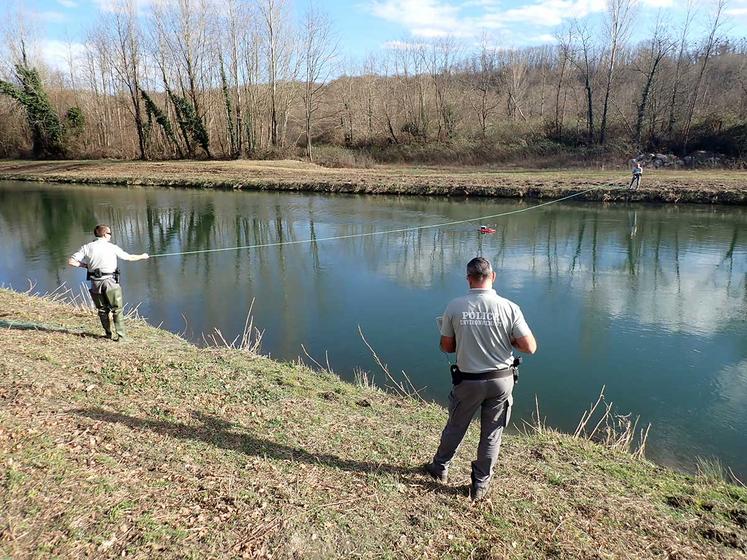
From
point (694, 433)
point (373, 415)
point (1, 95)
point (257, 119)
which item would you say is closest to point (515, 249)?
point (694, 433)

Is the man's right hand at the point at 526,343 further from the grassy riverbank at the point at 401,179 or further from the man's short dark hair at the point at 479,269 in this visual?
the grassy riverbank at the point at 401,179

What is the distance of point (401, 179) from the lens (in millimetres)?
32250

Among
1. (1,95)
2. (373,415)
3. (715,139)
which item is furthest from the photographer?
(1,95)

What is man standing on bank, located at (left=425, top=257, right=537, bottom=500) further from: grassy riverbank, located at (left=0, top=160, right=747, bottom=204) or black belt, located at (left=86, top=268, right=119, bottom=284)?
grassy riverbank, located at (left=0, top=160, right=747, bottom=204)

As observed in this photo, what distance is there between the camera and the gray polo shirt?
13.0 ft

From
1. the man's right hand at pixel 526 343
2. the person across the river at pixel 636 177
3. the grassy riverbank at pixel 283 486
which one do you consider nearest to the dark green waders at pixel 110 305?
the grassy riverbank at pixel 283 486

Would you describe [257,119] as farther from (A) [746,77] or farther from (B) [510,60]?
(A) [746,77]

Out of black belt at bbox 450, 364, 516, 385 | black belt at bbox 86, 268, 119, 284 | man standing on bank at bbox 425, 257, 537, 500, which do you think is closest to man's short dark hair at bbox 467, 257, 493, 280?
man standing on bank at bbox 425, 257, 537, 500

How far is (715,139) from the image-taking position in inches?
1462

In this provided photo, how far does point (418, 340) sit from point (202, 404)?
5031mm

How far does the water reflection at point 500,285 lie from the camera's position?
8281 millimetres

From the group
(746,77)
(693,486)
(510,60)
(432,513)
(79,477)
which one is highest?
(510,60)

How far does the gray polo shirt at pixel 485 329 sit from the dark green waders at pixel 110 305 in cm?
572

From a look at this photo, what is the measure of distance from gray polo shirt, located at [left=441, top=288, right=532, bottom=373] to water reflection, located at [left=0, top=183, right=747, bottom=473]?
386 cm
